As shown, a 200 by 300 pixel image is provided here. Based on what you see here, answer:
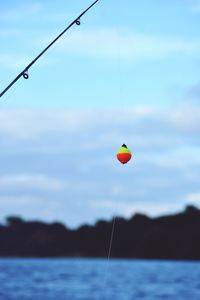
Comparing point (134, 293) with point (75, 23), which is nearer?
point (75, 23)

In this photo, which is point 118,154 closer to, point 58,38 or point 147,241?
point 58,38

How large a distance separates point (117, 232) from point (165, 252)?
88.4ft

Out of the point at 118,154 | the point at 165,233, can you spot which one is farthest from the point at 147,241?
the point at 118,154

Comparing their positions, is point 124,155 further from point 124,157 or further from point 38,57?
point 38,57

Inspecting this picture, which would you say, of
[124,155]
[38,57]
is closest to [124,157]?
[124,155]

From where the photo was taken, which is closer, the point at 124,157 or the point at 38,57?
the point at 38,57

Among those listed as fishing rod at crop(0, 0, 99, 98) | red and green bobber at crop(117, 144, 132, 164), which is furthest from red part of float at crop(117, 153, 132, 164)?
fishing rod at crop(0, 0, 99, 98)

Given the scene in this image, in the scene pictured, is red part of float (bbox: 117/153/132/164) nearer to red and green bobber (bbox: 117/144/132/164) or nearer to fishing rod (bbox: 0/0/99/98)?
red and green bobber (bbox: 117/144/132/164)

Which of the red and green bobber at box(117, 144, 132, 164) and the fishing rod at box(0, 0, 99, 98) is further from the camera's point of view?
the red and green bobber at box(117, 144, 132, 164)

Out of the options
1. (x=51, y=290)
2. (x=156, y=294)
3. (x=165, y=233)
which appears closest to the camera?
(x=156, y=294)

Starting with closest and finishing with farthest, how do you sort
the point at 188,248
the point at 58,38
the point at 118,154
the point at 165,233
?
the point at 58,38
the point at 118,154
the point at 165,233
the point at 188,248

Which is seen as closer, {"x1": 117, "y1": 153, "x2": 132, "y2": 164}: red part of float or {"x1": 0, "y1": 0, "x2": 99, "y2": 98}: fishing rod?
{"x1": 0, "y1": 0, "x2": 99, "y2": 98}: fishing rod

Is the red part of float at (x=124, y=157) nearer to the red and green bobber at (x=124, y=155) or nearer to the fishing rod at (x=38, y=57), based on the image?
the red and green bobber at (x=124, y=155)

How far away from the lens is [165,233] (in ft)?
347
